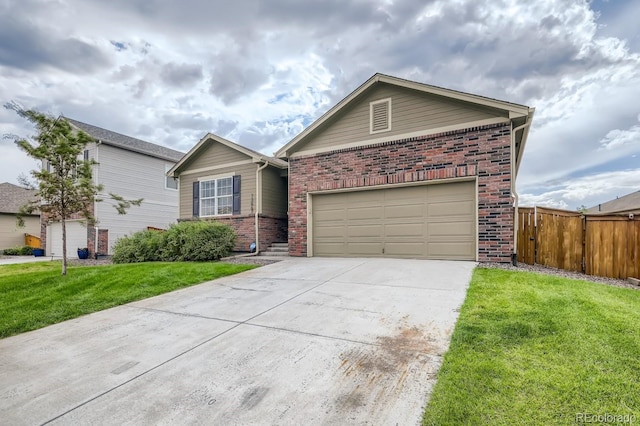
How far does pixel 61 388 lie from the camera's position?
263 centimetres

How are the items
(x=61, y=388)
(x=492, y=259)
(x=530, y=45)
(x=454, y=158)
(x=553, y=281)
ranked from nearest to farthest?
(x=61, y=388), (x=553, y=281), (x=492, y=259), (x=454, y=158), (x=530, y=45)

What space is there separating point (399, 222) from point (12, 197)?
95.0ft

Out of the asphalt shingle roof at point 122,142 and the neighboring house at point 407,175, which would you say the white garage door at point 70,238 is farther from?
the neighboring house at point 407,175

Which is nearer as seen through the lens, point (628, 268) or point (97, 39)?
point (628, 268)

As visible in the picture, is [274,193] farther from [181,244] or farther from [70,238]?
[70,238]

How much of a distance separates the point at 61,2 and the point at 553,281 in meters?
13.4

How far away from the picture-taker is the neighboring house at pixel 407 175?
7.98 meters

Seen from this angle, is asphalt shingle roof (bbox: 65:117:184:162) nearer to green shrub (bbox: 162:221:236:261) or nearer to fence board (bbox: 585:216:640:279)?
green shrub (bbox: 162:221:236:261)

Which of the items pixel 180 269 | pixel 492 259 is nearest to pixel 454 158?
pixel 492 259

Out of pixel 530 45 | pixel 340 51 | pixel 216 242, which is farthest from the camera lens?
pixel 340 51

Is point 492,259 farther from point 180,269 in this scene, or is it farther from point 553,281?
point 180,269

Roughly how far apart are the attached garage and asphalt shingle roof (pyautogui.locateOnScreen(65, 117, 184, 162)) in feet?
38.3

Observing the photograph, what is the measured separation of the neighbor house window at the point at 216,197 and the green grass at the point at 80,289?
16.1ft

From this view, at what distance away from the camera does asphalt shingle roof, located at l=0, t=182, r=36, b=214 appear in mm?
20980
